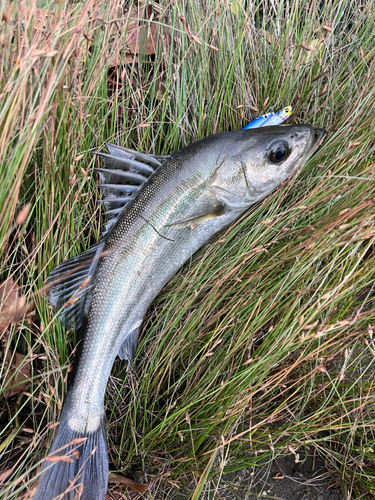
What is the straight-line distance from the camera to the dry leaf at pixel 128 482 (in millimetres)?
2064

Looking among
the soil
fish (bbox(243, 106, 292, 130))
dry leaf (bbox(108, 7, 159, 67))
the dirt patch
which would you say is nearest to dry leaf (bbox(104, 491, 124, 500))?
the soil

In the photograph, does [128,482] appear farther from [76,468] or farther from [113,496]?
[76,468]

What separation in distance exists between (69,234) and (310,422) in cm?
143

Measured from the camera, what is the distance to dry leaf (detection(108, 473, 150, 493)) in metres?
2.06

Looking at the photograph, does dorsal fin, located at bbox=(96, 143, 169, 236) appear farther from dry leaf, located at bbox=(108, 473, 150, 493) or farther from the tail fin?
dry leaf, located at bbox=(108, 473, 150, 493)

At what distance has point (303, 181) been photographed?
7.16ft

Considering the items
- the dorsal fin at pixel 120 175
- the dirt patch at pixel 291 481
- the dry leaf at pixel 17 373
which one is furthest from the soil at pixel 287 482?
the dorsal fin at pixel 120 175

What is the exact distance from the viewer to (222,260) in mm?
2162

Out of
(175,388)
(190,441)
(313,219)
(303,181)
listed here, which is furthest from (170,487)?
(303,181)

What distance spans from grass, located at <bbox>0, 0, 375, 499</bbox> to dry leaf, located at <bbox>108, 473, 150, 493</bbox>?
5cm

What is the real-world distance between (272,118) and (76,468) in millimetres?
1874

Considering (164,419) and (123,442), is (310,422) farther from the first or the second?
(123,442)

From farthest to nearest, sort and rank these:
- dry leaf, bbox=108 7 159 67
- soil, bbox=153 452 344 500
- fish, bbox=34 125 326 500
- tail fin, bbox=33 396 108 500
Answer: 1. soil, bbox=153 452 344 500
2. dry leaf, bbox=108 7 159 67
3. fish, bbox=34 125 326 500
4. tail fin, bbox=33 396 108 500

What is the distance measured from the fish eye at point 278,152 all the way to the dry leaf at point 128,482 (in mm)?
1637
